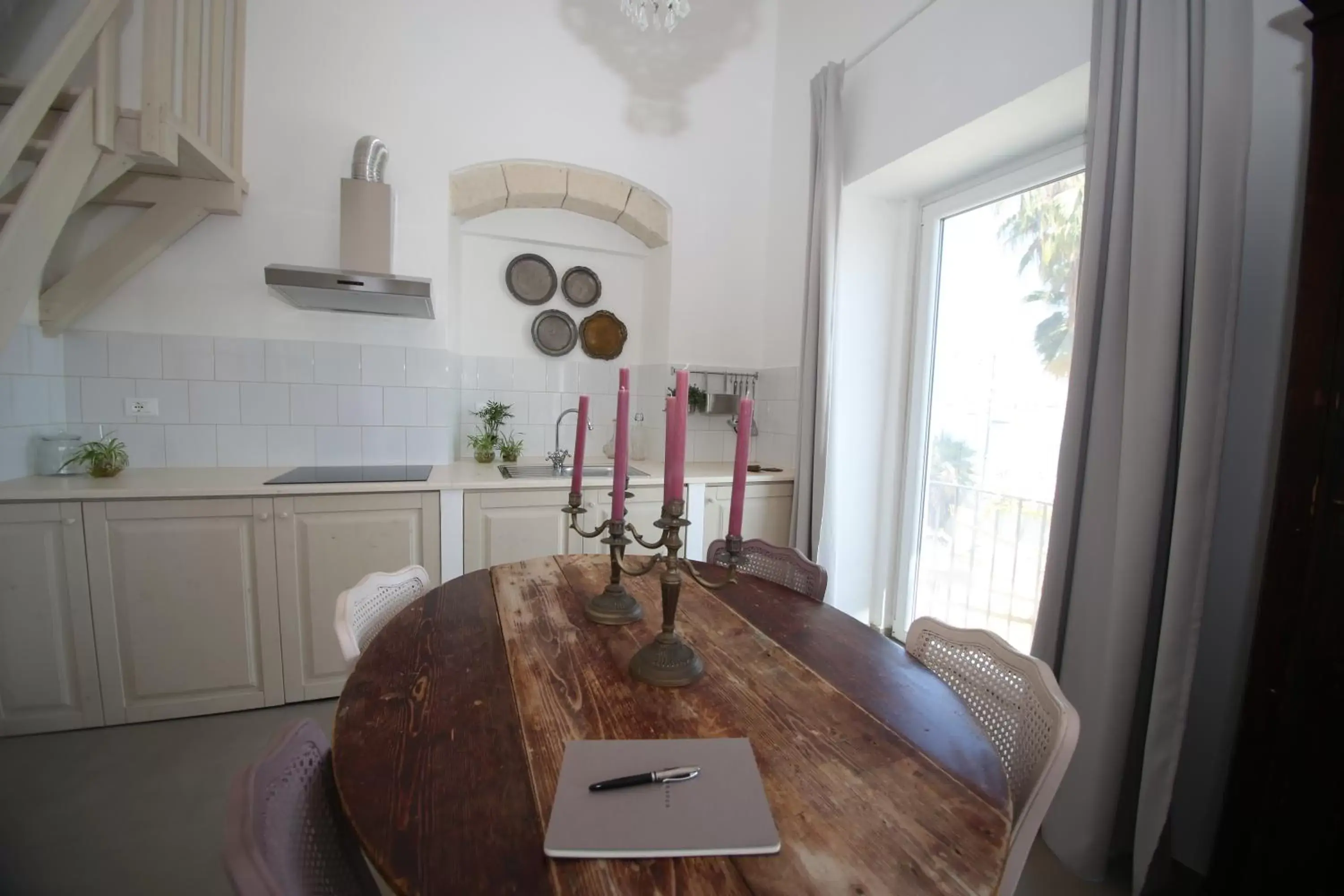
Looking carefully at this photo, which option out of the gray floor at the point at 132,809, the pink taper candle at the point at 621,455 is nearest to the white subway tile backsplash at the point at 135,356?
the gray floor at the point at 132,809

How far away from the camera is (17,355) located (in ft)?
7.09

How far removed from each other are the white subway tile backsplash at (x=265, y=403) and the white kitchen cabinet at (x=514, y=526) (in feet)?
3.41

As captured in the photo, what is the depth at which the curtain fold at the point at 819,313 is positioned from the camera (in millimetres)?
2641

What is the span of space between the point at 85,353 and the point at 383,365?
3.74 ft

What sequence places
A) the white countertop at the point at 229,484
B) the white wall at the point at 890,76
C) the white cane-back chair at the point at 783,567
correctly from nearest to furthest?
the white cane-back chair at the point at 783,567 → the white wall at the point at 890,76 → the white countertop at the point at 229,484

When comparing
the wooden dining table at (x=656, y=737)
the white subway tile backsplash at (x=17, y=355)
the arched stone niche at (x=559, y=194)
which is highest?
the arched stone niche at (x=559, y=194)

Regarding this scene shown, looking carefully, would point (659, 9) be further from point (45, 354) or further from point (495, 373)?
point (45, 354)

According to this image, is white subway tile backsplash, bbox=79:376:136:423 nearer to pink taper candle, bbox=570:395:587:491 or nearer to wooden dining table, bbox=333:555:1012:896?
wooden dining table, bbox=333:555:1012:896

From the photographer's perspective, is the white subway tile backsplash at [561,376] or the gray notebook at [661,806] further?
the white subway tile backsplash at [561,376]

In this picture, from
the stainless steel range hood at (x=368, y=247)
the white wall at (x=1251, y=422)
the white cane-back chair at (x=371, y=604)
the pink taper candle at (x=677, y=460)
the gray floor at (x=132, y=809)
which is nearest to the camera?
the pink taper candle at (x=677, y=460)

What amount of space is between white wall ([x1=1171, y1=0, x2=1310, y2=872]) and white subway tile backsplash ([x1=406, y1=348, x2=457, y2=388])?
2.96 metres

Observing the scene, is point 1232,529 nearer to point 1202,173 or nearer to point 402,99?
point 1202,173

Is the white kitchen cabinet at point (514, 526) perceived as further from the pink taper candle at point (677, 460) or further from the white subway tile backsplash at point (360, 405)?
the pink taper candle at point (677, 460)

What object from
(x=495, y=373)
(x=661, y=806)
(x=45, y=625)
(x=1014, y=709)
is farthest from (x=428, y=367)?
(x=1014, y=709)
